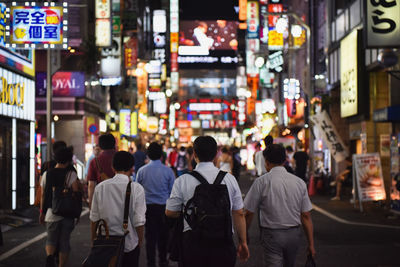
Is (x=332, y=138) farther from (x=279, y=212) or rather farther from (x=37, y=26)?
(x=279, y=212)

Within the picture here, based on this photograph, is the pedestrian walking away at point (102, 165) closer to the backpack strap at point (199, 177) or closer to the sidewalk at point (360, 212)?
the backpack strap at point (199, 177)

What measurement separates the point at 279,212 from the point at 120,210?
5.24 feet

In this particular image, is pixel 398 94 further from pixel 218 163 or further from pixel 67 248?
pixel 67 248

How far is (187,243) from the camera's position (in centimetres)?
588

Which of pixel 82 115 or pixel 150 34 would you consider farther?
pixel 150 34

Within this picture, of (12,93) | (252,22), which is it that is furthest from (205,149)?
(252,22)

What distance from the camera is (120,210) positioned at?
6625 millimetres

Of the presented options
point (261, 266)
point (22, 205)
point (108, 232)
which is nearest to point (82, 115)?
point (22, 205)

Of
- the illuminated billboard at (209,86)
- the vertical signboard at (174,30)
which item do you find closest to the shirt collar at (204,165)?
the vertical signboard at (174,30)

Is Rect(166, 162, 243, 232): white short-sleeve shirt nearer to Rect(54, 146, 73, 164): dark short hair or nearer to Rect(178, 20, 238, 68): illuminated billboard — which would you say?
Rect(54, 146, 73, 164): dark short hair

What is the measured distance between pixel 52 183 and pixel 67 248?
0.90 m

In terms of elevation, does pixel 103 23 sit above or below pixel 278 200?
above

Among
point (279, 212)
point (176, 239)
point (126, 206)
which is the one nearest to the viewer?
point (176, 239)

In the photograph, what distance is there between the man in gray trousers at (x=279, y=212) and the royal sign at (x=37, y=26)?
1199 cm
